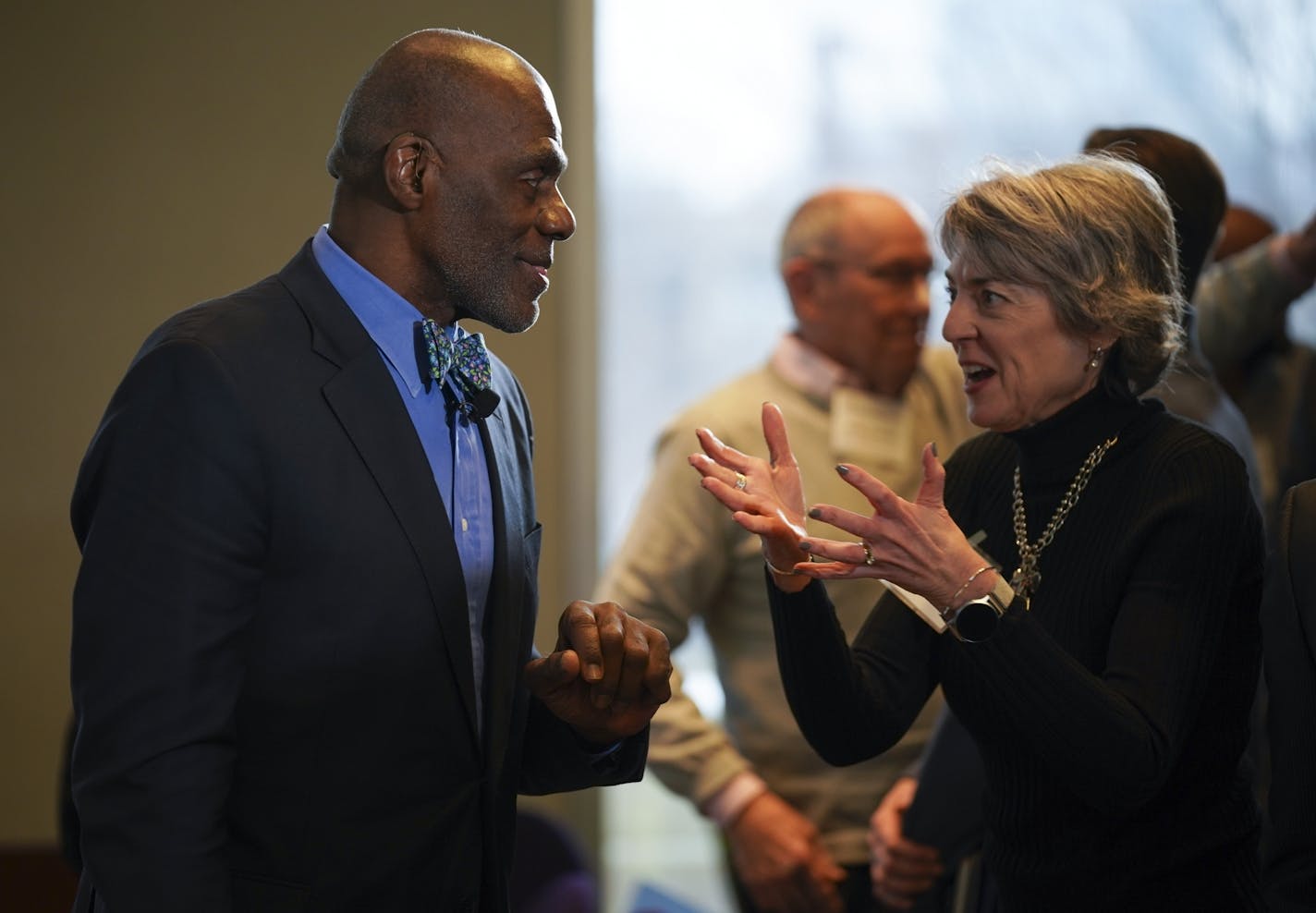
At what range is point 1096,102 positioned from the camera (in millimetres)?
4223

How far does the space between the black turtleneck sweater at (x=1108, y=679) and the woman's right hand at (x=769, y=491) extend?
0.21 ft

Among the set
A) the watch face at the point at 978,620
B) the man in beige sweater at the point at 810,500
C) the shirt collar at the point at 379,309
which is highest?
the shirt collar at the point at 379,309

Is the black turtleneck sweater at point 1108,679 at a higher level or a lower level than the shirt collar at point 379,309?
lower

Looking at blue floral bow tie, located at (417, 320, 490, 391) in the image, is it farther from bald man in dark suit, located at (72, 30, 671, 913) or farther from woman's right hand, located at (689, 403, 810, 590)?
woman's right hand, located at (689, 403, 810, 590)

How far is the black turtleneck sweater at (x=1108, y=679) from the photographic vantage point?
1516 mm

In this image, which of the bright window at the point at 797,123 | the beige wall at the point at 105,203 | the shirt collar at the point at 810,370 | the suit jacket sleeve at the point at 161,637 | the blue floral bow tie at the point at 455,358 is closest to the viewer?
the suit jacket sleeve at the point at 161,637

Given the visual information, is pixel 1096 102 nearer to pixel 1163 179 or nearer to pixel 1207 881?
pixel 1163 179

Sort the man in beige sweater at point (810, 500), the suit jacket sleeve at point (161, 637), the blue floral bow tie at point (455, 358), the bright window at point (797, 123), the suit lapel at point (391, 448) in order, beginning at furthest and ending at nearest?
the bright window at point (797, 123) < the man in beige sweater at point (810, 500) < the blue floral bow tie at point (455, 358) < the suit lapel at point (391, 448) < the suit jacket sleeve at point (161, 637)

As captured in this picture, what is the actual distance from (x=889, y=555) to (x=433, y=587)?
50cm

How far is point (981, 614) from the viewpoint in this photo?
1.50 meters

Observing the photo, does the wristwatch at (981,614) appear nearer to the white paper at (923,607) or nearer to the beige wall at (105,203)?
the white paper at (923,607)

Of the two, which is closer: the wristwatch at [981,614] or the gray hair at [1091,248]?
the wristwatch at [981,614]

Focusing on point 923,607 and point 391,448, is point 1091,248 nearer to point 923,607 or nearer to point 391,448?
point 923,607

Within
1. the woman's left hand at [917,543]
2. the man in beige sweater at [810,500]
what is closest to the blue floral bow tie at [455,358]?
the woman's left hand at [917,543]
